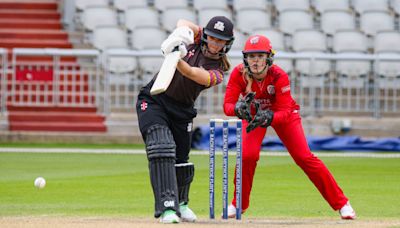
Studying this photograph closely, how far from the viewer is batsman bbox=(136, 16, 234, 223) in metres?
9.86

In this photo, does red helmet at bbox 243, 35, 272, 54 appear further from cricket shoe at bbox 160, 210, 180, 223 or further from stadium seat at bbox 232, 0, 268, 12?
stadium seat at bbox 232, 0, 268, 12

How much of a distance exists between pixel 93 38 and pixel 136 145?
10.5ft

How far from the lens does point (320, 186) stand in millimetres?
10859

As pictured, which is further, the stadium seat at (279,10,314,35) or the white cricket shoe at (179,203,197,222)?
the stadium seat at (279,10,314,35)

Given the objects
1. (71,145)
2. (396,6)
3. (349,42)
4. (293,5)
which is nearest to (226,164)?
(71,145)

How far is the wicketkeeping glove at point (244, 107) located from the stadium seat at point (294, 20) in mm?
15012

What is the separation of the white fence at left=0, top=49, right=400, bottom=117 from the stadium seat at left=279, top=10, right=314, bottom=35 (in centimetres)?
255

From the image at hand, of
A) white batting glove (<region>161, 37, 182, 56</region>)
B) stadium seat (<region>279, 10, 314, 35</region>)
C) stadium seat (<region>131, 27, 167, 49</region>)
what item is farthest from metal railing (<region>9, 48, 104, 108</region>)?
white batting glove (<region>161, 37, 182, 56</region>)

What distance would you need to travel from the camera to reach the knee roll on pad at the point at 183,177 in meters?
10.6

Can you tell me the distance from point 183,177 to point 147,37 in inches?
548

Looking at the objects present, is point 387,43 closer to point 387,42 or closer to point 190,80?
point 387,42

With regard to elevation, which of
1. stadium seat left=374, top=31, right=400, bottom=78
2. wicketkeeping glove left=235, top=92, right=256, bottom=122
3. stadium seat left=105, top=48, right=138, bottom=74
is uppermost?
stadium seat left=374, top=31, right=400, bottom=78

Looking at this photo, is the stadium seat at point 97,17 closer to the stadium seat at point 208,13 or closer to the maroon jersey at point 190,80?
the stadium seat at point 208,13

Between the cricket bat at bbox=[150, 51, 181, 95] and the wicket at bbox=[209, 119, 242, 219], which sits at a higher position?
the cricket bat at bbox=[150, 51, 181, 95]
